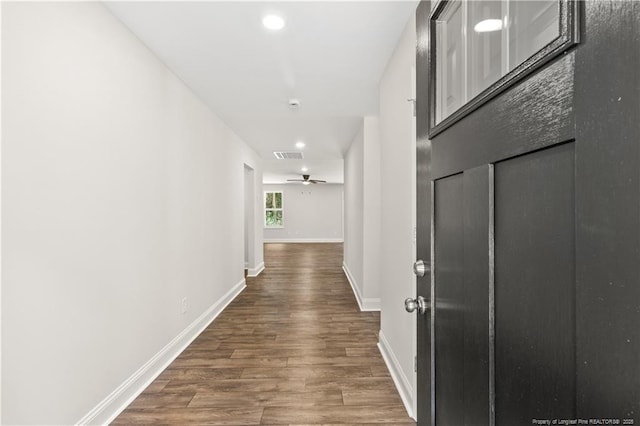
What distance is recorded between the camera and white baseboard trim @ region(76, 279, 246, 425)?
1.70m

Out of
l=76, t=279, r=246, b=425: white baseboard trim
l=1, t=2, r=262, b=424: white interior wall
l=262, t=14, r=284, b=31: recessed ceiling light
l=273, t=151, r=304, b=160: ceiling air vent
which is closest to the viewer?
l=1, t=2, r=262, b=424: white interior wall

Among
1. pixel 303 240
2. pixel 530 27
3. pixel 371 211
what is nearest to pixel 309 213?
pixel 303 240

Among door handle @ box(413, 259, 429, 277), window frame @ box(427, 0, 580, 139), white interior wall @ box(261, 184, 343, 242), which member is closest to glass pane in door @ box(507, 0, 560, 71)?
window frame @ box(427, 0, 580, 139)

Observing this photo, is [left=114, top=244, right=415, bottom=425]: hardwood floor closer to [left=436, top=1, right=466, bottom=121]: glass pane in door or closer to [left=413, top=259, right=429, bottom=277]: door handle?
[left=413, top=259, right=429, bottom=277]: door handle

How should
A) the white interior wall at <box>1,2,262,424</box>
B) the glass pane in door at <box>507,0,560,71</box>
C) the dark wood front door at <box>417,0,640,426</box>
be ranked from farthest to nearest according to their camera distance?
1. the white interior wall at <box>1,2,262,424</box>
2. the glass pane in door at <box>507,0,560,71</box>
3. the dark wood front door at <box>417,0,640,426</box>

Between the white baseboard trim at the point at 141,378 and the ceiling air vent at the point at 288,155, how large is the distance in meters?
3.52

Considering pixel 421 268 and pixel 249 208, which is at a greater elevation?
pixel 249 208

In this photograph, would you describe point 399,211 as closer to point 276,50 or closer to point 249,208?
point 276,50

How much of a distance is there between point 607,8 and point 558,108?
0.42ft

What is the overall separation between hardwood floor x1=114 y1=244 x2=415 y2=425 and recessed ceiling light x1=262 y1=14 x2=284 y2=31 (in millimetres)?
2327

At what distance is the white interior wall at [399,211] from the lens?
6.21ft

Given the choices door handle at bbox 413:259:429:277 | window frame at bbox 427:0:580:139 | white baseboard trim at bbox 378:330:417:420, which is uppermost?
window frame at bbox 427:0:580:139

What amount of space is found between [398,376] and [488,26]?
6.81 feet

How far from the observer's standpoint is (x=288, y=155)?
20.7ft
